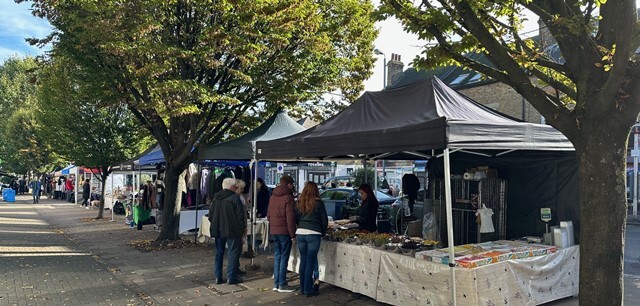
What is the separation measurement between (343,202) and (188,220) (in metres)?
6.32

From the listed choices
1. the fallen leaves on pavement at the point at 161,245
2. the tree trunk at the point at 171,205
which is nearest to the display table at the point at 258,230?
the fallen leaves on pavement at the point at 161,245

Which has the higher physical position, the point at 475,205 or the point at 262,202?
the point at 475,205

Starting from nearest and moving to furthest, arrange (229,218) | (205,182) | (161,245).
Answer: (229,218), (161,245), (205,182)

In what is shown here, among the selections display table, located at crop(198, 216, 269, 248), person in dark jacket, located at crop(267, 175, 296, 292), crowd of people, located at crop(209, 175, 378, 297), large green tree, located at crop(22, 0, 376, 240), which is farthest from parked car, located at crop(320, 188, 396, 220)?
person in dark jacket, located at crop(267, 175, 296, 292)

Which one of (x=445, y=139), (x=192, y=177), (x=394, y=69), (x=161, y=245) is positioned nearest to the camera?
(x=445, y=139)

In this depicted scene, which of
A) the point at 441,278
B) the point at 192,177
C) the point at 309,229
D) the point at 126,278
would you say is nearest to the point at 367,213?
the point at 309,229

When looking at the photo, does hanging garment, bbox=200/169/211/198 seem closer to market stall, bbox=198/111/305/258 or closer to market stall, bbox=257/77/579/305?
market stall, bbox=198/111/305/258

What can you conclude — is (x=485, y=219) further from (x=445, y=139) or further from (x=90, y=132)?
(x=90, y=132)

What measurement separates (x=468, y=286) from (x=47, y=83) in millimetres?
13361

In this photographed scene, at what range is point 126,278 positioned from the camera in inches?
318

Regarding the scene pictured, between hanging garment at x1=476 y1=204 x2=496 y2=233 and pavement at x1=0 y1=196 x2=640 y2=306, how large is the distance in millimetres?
1310

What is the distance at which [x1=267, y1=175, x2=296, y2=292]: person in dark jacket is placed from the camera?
6527mm

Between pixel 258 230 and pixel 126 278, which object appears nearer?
pixel 126 278

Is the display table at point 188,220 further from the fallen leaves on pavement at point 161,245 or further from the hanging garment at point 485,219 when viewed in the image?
the hanging garment at point 485,219
